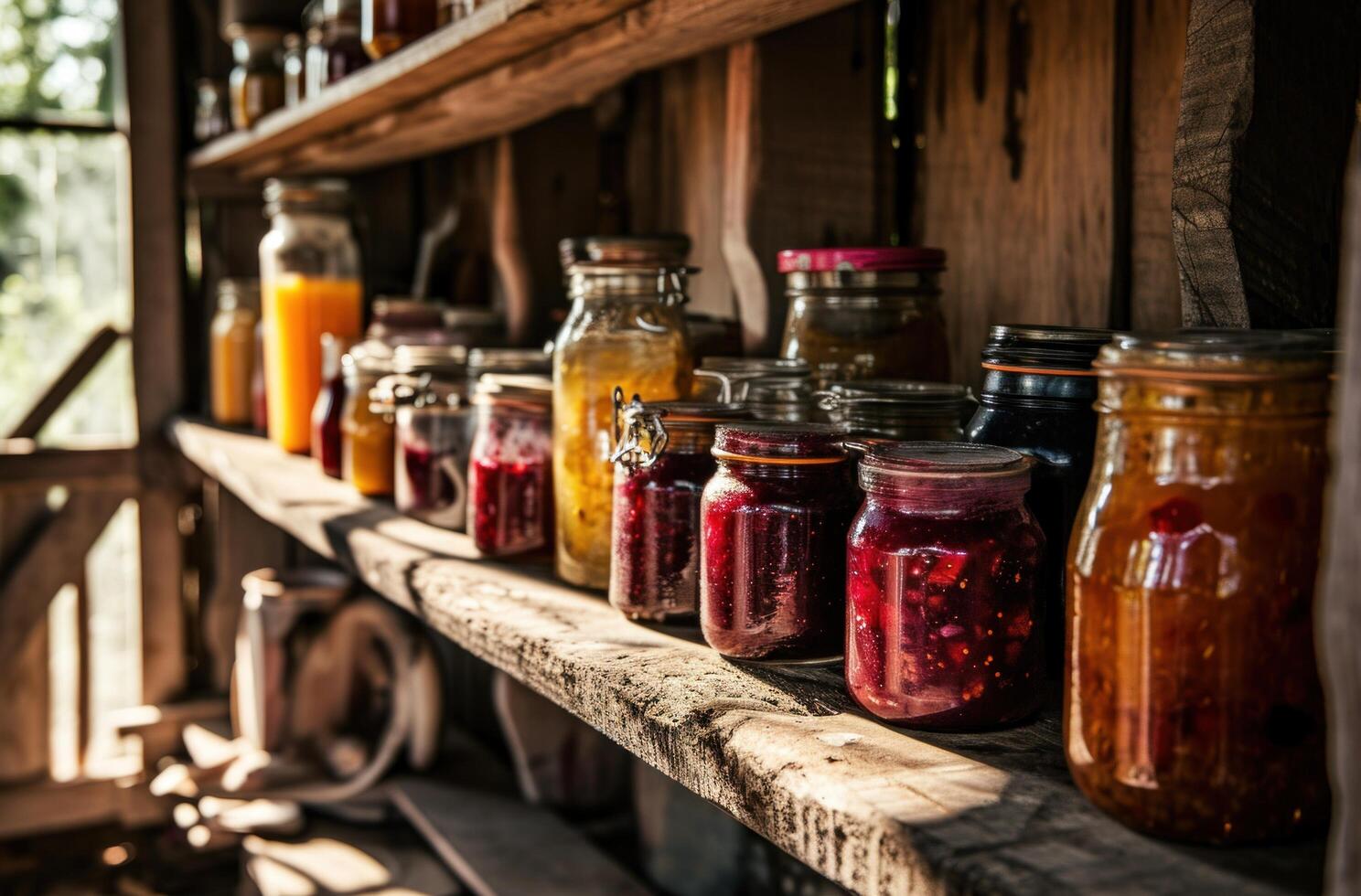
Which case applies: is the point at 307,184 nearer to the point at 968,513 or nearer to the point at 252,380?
the point at 252,380

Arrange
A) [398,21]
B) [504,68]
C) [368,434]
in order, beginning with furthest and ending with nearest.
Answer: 1. [368,434]
2. [398,21]
3. [504,68]

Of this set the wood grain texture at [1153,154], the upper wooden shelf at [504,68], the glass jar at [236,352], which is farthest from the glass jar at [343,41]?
the wood grain texture at [1153,154]

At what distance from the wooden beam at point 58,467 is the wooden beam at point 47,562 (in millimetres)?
36

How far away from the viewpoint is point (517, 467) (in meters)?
1.11

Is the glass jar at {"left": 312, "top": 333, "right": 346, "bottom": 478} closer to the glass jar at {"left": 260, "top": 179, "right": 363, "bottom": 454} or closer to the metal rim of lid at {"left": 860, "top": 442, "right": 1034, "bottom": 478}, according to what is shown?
the glass jar at {"left": 260, "top": 179, "right": 363, "bottom": 454}

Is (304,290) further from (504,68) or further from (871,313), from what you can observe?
(871,313)

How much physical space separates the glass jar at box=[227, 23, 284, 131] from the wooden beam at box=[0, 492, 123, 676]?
0.89 meters

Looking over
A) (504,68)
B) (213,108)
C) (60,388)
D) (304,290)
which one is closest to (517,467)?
(504,68)

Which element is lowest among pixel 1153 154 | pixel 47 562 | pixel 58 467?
pixel 47 562

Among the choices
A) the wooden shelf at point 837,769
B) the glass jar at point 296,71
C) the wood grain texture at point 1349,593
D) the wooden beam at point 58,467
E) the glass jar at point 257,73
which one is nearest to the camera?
the wood grain texture at point 1349,593

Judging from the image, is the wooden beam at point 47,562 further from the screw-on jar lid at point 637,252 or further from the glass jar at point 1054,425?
the glass jar at point 1054,425

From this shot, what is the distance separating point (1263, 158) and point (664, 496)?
405 mm

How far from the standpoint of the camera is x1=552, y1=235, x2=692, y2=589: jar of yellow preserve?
98 cm

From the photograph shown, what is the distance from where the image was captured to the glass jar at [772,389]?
90 cm
